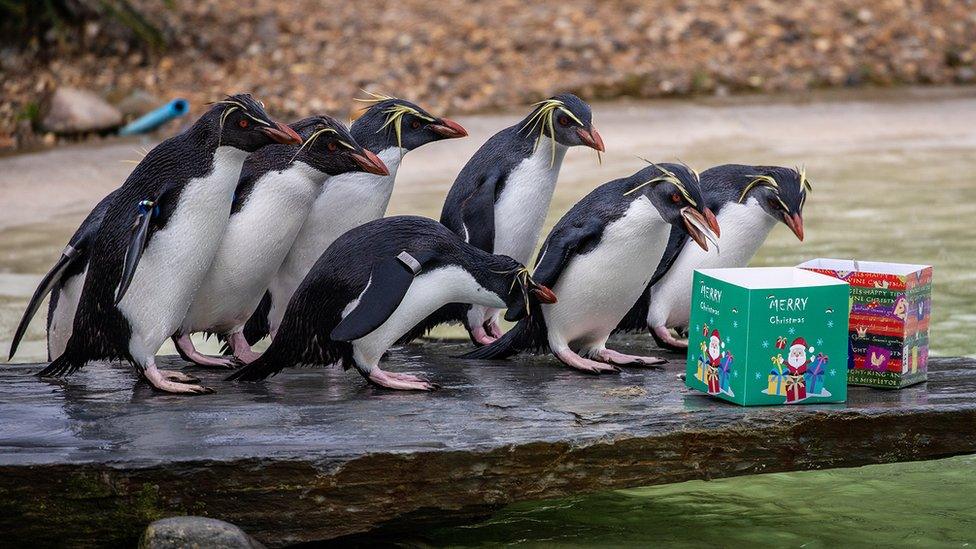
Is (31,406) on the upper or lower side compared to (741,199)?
lower

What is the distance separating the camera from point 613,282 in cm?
373

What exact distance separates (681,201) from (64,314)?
6.19 ft

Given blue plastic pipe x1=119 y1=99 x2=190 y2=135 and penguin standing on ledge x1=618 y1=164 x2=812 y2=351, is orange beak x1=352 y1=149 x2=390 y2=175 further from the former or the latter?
blue plastic pipe x1=119 y1=99 x2=190 y2=135

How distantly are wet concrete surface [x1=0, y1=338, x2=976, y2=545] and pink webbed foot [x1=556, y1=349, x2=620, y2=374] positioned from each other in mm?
167

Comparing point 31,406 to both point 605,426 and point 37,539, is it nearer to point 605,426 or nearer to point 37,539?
point 37,539

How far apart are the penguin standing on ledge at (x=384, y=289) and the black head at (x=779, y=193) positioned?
80 centimetres

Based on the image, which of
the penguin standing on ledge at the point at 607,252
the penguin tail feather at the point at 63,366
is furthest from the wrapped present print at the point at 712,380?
the penguin tail feather at the point at 63,366

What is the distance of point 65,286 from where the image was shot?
4027 mm

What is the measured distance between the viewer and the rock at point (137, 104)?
33.1 feet

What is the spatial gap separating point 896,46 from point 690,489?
8.65m

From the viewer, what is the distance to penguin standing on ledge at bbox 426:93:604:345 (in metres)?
4.07

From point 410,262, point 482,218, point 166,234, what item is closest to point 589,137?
point 482,218

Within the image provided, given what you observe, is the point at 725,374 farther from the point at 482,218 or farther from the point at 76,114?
the point at 76,114

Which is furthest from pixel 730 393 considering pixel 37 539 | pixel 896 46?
pixel 896 46
